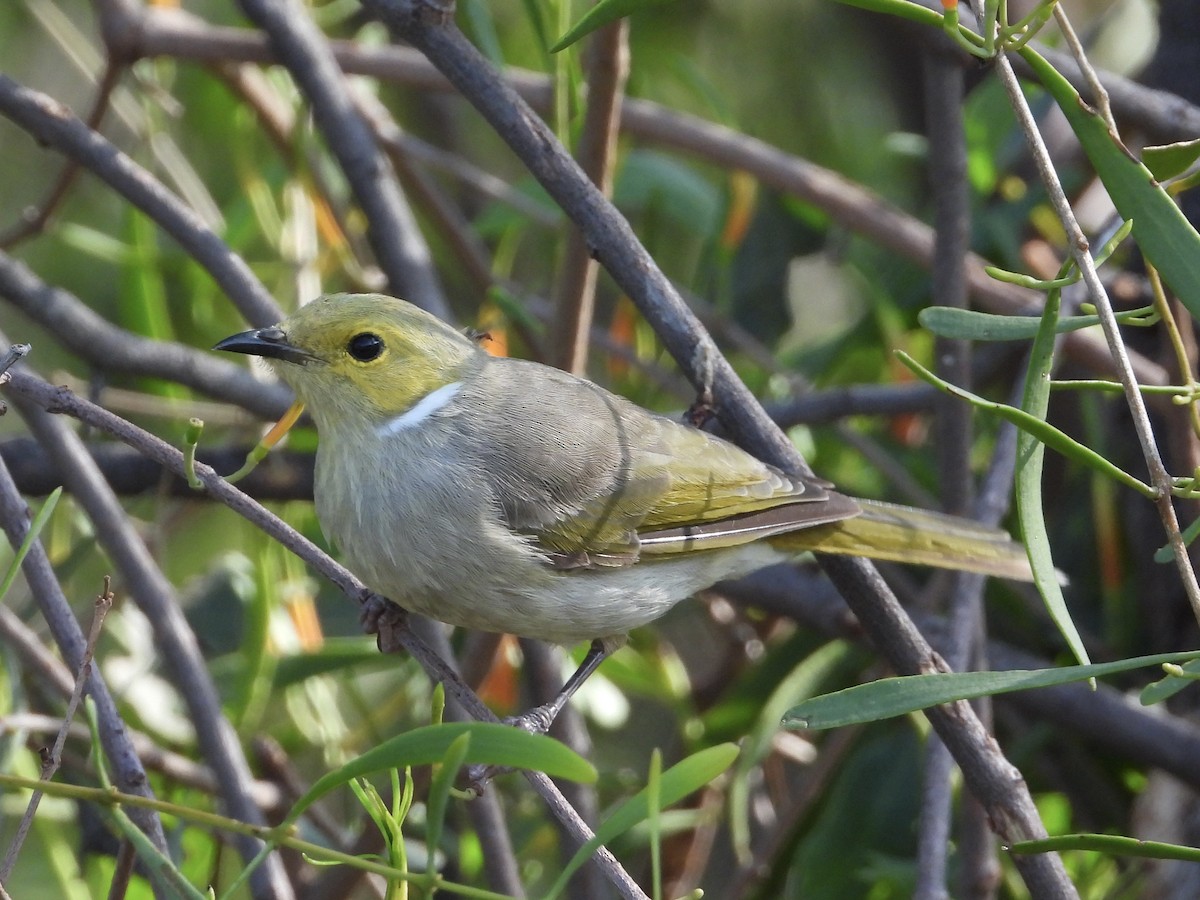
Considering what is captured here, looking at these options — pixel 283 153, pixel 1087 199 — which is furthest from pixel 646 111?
pixel 1087 199

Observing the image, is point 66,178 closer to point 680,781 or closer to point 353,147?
point 353,147

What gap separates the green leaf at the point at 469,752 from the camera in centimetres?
125

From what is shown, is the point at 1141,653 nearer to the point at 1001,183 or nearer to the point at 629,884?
the point at 1001,183

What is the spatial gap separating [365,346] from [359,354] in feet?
0.06

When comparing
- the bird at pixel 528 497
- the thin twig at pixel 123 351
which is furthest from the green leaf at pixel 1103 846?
the thin twig at pixel 123 351

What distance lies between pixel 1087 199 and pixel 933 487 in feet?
3.01

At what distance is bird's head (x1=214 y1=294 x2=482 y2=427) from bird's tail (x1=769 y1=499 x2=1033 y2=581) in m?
0.85

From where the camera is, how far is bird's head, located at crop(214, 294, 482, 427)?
257 cm

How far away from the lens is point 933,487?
3686 mm

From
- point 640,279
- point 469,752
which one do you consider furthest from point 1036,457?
point 640,279

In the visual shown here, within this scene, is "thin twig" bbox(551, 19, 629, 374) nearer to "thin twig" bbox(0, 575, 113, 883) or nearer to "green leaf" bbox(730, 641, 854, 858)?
"green leaf" bbox(730, 641, 854, 858)

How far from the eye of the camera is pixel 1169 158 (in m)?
→ 1.47

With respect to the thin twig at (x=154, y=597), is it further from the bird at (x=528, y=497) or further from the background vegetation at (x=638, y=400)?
the bird at (x=528, y=497)

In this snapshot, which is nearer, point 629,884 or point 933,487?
point 629,884
